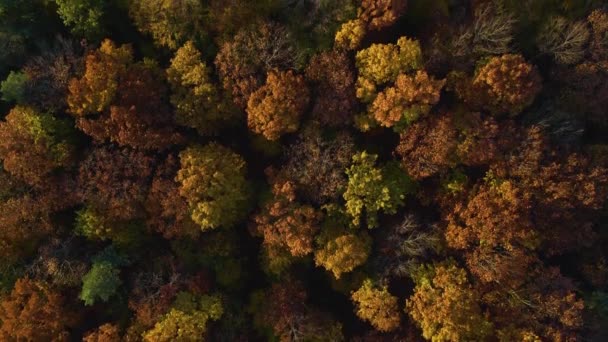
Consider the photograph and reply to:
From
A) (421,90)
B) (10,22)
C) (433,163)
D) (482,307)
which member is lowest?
(482,307)

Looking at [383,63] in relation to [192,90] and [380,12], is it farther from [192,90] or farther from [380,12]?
[192,90]

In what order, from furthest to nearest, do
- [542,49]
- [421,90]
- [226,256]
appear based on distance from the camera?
[226,256] → [542,49] → [421,90]

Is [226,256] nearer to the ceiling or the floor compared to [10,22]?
nearer to the floor

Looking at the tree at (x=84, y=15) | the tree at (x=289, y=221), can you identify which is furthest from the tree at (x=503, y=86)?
the tree at (x=84, y=15)

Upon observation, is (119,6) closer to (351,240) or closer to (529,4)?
(351,240)

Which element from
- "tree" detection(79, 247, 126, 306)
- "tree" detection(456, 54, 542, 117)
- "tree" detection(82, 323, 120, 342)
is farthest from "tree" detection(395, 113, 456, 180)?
"tree" detection(82, 323, 120, 342)

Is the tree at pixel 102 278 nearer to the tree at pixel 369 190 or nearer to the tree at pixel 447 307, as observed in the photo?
the tree at pixel 369 190

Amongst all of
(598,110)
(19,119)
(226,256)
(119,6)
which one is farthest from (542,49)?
(19,119)
